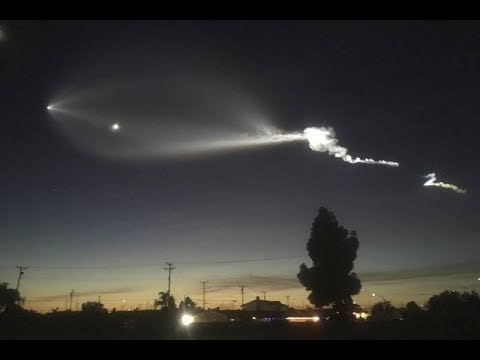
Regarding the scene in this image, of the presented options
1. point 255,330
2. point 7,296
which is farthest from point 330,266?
point 7,296

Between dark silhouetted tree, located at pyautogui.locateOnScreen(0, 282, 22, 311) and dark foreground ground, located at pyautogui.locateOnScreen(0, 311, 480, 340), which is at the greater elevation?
dark silhouetted tree, located at pyautogui.locateOnScreen(0, 282, 22, 311)

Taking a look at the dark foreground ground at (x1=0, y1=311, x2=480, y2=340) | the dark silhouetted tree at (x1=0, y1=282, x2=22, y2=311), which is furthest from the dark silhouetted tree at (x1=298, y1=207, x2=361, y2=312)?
the dark silhouetted tree at (x1=0, y1=282, x2=22, y2=311)

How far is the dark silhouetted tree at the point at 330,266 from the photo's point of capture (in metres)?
45.8

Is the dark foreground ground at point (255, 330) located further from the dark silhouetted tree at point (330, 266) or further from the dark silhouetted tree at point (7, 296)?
the dark silhouetted tree at point (7, 296)

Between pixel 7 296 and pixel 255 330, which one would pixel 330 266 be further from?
pixel 7 296

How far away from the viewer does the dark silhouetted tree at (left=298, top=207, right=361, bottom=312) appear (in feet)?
150

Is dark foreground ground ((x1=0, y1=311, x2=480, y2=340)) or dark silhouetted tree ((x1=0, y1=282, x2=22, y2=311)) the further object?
dark silhouetted tree ((x1=0, y1=282, x2=22, y2=311))

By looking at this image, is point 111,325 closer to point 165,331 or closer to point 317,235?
point 165,331

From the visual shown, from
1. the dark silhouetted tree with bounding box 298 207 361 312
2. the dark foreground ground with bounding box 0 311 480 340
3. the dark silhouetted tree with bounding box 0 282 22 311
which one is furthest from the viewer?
the dark silhouetted tree with bounding box 0 282 22 311

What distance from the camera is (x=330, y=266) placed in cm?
4659

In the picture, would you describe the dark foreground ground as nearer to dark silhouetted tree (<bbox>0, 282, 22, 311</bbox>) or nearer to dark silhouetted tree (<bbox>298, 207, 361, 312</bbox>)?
dark silhouetted tree (<bbox>298, 207, 361, 312</bbox>)
